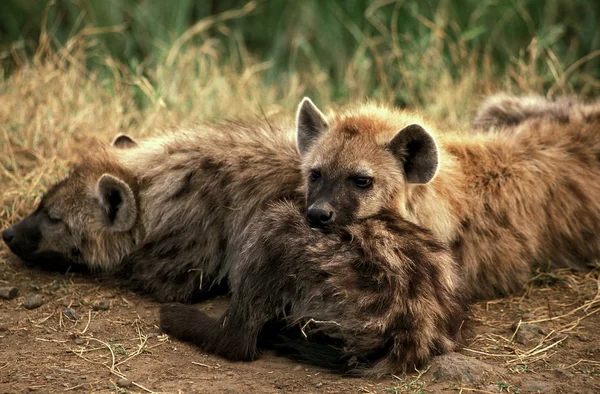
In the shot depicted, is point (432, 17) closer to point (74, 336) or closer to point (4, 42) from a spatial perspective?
point (4, 42)

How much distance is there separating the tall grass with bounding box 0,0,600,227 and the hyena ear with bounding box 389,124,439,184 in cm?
192

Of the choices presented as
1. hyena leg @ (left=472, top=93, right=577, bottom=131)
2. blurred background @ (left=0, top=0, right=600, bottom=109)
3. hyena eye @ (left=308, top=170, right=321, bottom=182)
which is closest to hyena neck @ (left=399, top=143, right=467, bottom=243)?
hyena eye @ (left=308, top=170, right=321, bottom=182)

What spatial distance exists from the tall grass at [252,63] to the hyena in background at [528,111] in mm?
573

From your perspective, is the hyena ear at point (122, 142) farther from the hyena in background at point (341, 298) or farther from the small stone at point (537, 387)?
the small stone at point (537, 387)

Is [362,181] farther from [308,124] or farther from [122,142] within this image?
[122,142]

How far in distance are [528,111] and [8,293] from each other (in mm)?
2873

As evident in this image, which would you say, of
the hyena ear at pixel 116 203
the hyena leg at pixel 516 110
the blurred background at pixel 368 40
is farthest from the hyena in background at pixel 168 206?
the blurred background at pixel 368 40

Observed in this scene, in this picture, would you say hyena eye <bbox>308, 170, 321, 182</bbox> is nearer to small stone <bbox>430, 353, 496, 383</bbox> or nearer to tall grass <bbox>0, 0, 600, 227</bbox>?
small stone <bbox>430, 353, 496, 383</bbox>

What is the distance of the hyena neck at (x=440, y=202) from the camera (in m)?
3.48

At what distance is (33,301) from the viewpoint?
139 inches

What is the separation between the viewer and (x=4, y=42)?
7359 millimetres

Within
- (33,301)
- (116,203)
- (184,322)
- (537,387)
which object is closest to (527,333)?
(537,387)

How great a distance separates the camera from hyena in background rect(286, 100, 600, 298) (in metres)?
3.38

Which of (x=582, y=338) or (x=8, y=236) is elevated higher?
(x=8, y=236)
